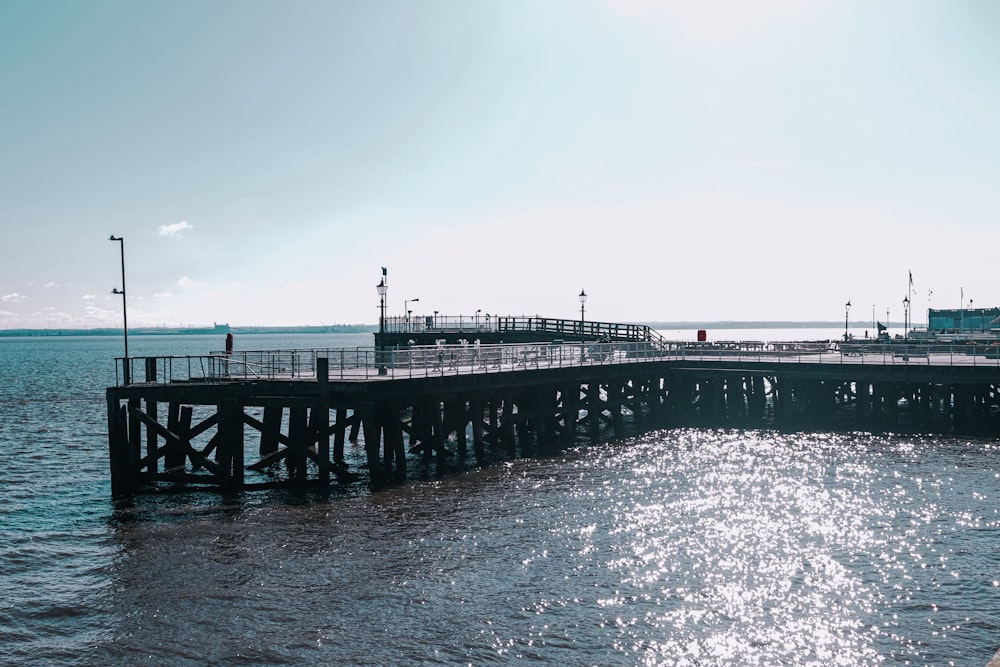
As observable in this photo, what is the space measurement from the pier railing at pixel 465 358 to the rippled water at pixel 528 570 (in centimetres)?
446

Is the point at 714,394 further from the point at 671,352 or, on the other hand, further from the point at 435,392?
the point at 435,392

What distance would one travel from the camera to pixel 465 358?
32875mm

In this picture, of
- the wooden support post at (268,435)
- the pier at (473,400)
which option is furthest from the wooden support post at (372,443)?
the wooden support post at (268,435)

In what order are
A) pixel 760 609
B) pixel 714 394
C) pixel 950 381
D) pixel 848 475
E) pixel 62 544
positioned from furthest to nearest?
pixel 714 394, pixel 950 381, pixel 848 475, pixel 62 544, pixel 760 609

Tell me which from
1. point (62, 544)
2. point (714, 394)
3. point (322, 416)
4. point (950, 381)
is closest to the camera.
Answer: point (62, 544)

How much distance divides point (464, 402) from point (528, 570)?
14449 mm

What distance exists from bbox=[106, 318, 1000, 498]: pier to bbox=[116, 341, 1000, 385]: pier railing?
0.13 m

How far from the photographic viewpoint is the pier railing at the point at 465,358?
1144 inches

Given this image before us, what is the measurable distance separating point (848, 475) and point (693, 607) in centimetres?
1514

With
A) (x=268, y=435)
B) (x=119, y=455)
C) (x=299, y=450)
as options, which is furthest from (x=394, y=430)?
(x=119, y=455)

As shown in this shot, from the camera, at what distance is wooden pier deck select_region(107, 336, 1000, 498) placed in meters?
27.4

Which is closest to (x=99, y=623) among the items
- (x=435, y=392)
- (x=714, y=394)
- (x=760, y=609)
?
(x=760, y=609)

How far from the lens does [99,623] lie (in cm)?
1595

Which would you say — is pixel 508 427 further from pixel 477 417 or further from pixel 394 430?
pixel 394 430
